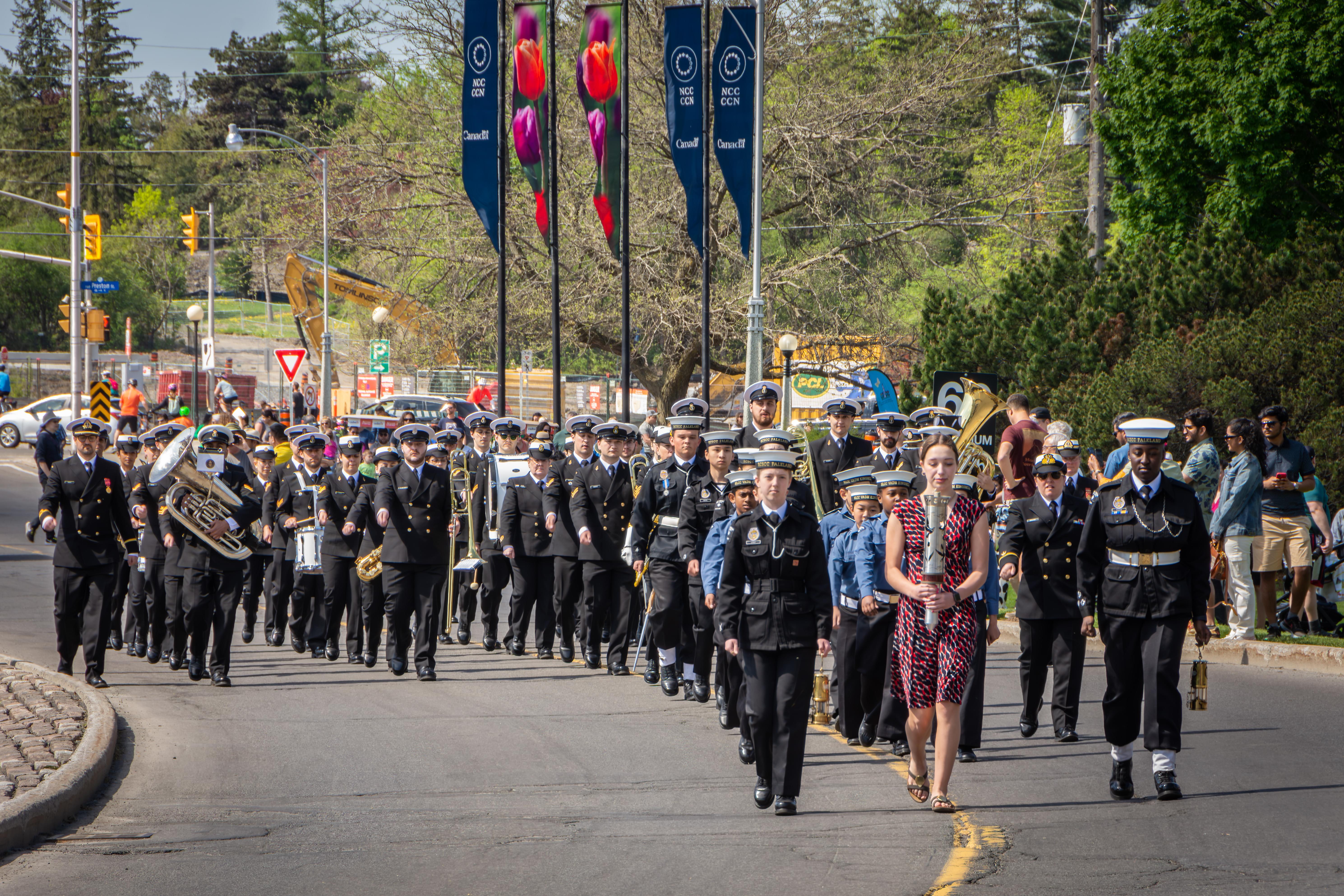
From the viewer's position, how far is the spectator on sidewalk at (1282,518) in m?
13.1

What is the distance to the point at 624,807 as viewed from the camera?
24.8 feet

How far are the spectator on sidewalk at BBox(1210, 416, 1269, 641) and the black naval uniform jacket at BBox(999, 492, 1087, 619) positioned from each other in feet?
11.5

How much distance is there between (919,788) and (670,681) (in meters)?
3.95

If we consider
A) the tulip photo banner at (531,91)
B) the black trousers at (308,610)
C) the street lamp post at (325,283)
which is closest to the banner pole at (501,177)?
the tulip photo banner at (531,91)

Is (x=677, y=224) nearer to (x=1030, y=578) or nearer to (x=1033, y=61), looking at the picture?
(x=1030, y=578)

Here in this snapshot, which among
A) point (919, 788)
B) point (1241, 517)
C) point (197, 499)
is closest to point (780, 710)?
point (919, 788)

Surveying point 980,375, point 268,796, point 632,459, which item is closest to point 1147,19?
point 980,375

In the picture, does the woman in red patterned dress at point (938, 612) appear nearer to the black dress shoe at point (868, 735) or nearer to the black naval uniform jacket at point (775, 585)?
the black naval uniform jacket at point (775, 585)

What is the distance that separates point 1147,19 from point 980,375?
8.29m

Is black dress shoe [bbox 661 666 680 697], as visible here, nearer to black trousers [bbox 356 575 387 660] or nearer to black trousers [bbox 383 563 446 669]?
black trousers [bbox 383 563 446 669]

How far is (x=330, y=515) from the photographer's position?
13.3 meters

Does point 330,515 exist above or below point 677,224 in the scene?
below

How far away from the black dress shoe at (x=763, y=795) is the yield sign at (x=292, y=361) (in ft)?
82.4

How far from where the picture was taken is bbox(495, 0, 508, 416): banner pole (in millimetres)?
22281
